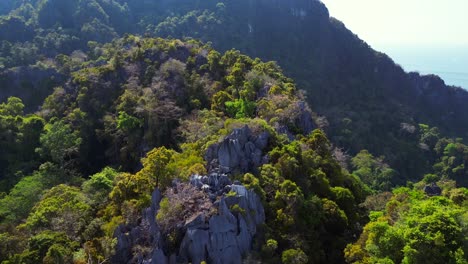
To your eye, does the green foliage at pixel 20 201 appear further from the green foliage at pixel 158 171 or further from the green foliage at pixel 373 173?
the green foliage at pixel 373 173

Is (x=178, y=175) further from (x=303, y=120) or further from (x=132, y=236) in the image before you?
(x=303, y=120)

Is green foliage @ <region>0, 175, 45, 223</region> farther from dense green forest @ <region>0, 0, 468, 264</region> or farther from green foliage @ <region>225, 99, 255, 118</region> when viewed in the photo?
green foliage @ <region>225, 99, 255, 118</region>

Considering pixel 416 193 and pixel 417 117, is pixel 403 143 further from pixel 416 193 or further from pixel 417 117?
pixel 416 193

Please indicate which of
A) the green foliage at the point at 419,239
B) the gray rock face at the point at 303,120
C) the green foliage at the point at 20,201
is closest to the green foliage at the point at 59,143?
the green foliage at the point at 20,201

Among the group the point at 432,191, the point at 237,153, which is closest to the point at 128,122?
Answer: the point at 237,153

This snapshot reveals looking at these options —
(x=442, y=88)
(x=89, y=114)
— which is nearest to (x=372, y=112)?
(x=442, y=88)

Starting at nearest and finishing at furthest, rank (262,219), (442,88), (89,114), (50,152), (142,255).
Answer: (142,255) < (262,219) < (50,152) < (89,114) < (442,88)

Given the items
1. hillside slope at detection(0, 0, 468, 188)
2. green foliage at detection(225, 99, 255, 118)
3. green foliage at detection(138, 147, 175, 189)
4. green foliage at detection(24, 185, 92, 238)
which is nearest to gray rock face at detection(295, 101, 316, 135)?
green foliage at detection(225, 99, 255, 118)
